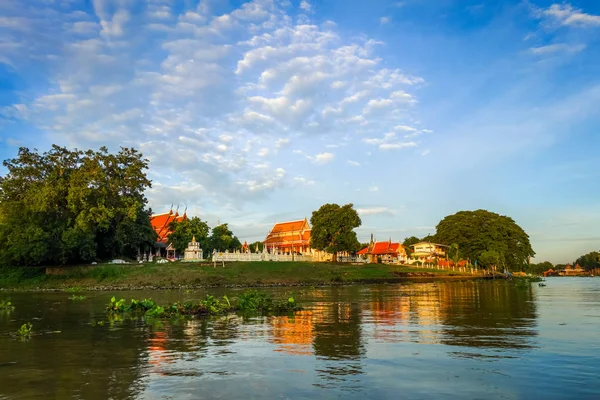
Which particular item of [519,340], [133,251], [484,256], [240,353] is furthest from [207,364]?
[484,256]

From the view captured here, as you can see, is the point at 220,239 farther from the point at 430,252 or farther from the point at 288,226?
the point at 430,252

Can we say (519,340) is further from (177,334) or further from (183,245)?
(183,245)

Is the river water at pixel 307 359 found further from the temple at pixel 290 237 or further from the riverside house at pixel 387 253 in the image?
the riverside house at pixel 387 253

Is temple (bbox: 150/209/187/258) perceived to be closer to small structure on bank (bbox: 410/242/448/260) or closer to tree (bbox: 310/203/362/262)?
tree (bbox: 310/203/362/262)

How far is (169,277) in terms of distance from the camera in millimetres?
50938

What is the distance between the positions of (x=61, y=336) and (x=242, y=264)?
4648cm

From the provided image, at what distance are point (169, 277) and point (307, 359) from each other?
4252 cm

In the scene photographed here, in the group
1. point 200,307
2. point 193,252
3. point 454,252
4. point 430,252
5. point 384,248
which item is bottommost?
point 200,307

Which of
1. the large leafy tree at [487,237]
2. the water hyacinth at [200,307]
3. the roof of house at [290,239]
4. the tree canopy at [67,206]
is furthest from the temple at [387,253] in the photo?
the water hyacinth at [200,307]

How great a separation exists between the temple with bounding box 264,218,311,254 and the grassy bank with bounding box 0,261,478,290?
3881 cm

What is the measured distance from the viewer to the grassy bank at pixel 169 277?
164ft

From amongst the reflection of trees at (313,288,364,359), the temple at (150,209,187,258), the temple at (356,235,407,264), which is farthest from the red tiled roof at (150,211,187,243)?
the reflection of trees at (313,288,364,359)

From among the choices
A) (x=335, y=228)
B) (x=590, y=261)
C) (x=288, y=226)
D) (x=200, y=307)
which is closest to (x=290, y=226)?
(x=288, y=226)

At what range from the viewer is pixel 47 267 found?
54.3 metres
